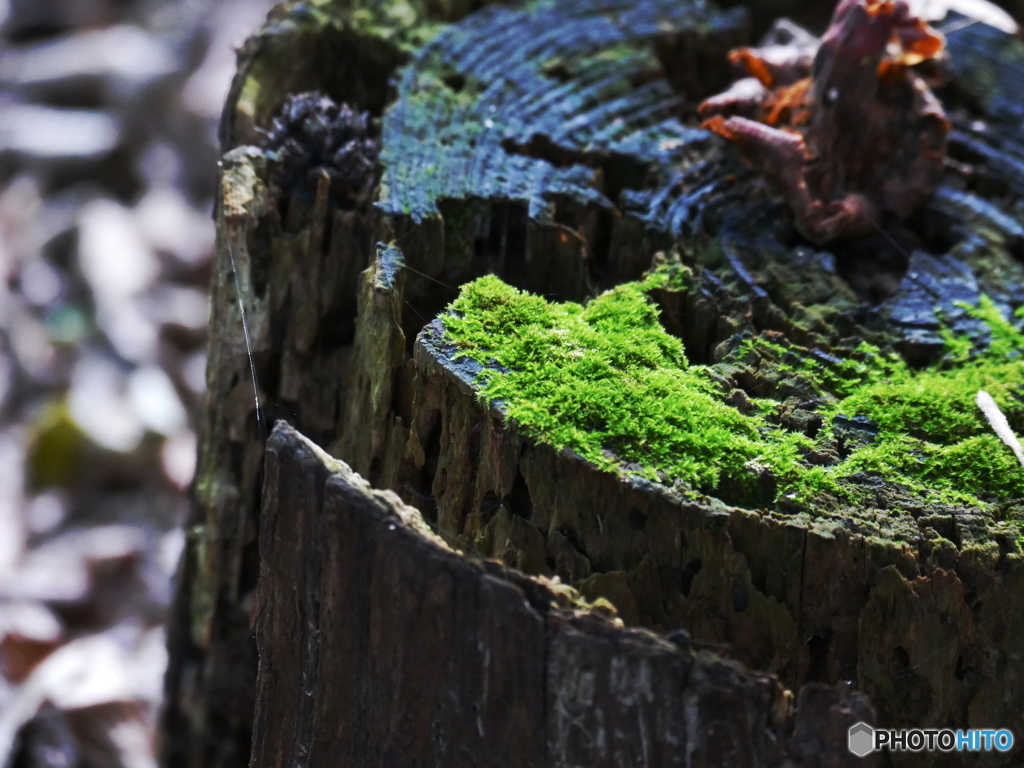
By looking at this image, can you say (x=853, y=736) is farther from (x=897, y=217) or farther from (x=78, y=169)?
(x=78, y=169)

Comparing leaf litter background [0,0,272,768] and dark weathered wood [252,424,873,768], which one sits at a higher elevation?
dark weathered wood [252,424,873,768]

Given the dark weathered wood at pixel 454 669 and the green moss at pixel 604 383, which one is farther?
the green moss at pixel 604 383

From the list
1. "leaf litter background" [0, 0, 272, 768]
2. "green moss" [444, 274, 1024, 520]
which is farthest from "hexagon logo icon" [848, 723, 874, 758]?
"leaf litter background" [0, 0, 272, 768]

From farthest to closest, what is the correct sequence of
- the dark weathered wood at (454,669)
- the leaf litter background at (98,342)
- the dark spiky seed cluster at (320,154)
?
the leaf litter background at (98,342) → the dark spiky seed cluster at (320,154) → the dark weathered wood at (454,669)

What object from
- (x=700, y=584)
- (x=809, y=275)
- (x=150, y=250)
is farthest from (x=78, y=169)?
(x=700, y=584)

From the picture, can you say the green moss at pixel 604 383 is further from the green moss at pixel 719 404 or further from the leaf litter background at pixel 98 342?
the leaf litter background at pixel 98 342

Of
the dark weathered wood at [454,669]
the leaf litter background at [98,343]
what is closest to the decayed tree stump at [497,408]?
the dark weathered wood at [454,669]

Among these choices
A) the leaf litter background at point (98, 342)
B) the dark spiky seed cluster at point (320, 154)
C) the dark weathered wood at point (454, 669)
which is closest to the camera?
the dark weathered wood at point (454, 669)

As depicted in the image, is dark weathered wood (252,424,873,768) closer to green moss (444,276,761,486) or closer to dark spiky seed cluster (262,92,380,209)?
green moss (444,276,761,486)
